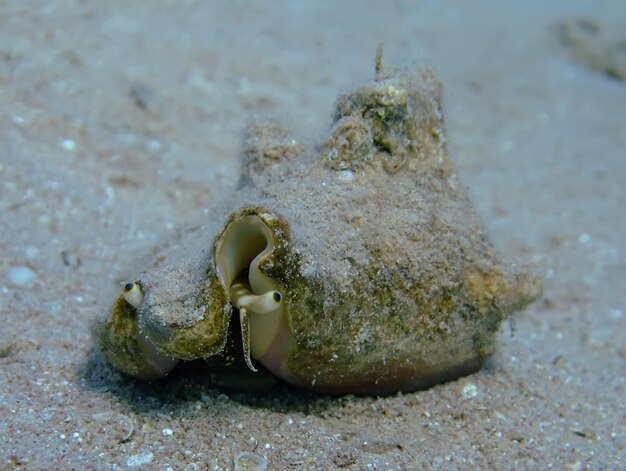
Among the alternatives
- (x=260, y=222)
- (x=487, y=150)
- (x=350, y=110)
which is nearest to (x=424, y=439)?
(x=260, y=222)

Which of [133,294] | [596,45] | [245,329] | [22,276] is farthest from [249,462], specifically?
[596,45]

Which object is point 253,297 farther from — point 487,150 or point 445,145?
point 487,150

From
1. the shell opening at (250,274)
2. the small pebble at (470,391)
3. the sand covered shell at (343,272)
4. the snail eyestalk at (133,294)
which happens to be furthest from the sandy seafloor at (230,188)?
the shell opening at (250,274)

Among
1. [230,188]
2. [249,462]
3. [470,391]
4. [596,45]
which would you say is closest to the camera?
[249,462]

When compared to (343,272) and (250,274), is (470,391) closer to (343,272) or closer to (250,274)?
(343,272)

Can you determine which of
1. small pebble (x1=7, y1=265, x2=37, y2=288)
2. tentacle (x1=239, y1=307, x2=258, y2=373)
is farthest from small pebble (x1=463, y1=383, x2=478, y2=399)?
small pebble (x1=7, y1=265, x2=37, y2=288)
